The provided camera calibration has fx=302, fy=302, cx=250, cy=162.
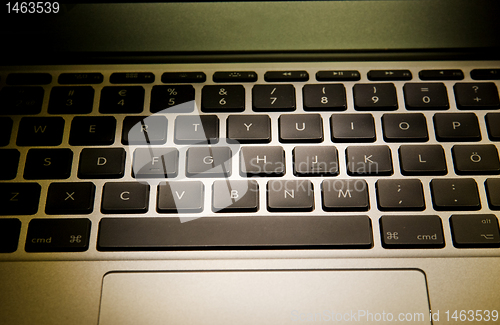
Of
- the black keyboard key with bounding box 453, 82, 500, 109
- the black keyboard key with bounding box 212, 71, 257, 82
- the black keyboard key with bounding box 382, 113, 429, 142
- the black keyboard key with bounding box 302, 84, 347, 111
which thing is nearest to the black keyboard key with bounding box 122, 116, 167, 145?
the black keyboard key with bounding box 212, 71, 257, 82

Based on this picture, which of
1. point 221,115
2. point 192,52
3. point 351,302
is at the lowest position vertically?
point 351,302

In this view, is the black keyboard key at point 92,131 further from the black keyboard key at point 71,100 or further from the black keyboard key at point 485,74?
the black keyboard key at point 485,74

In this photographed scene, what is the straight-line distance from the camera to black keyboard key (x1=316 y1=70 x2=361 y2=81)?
47cm

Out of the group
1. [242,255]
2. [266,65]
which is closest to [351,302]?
[242,255]

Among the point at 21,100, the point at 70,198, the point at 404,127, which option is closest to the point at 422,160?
the point at 404,127

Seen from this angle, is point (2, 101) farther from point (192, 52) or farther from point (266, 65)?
point (266, 65)

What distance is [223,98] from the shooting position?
457 mm

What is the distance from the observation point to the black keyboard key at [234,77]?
47 cm

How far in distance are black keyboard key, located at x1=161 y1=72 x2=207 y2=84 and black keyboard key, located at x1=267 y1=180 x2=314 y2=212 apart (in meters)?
0.20

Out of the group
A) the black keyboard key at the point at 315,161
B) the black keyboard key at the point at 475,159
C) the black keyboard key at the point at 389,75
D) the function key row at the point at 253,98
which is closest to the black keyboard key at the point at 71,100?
the function key row at the point at 253,98

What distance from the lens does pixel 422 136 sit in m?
0.43

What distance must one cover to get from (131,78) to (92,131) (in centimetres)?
10

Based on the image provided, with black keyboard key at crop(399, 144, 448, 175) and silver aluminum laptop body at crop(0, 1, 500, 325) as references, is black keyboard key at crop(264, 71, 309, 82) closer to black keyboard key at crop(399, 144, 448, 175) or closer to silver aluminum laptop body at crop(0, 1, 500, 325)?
silver aluminum laptop body at crop(0, 1, 500, 325)

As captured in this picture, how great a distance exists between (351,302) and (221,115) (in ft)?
0.99
